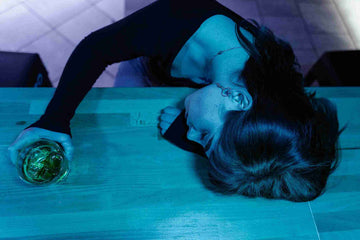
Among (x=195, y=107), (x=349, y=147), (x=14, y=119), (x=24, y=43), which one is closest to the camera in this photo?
(x=195, y=107)

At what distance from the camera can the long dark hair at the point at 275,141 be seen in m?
0.58

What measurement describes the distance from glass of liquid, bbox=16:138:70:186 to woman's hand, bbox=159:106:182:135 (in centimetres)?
29

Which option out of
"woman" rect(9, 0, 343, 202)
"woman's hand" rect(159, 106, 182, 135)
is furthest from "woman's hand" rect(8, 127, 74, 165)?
"woman's hand" rect(159, 106, 182, 135)

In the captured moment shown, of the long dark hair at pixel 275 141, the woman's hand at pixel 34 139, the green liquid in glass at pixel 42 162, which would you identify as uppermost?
the long dark hair at pixel 275 141

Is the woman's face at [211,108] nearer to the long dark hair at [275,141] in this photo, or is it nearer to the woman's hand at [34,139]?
the long dark hair at [275,141]

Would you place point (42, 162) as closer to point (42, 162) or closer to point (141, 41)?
point (42, 162)

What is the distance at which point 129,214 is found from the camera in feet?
2.37

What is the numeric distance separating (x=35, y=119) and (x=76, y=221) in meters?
0.32

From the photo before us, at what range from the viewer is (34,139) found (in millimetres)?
693

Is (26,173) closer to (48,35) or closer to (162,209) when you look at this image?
(162,209)

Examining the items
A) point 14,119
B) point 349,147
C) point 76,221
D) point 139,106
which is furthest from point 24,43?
point 349,147

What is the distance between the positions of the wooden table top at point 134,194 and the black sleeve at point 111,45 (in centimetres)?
8

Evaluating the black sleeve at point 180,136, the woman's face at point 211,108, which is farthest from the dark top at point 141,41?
the woman's face at point 211,108

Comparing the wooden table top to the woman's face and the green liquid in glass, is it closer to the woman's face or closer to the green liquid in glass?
the green liquid in glass
